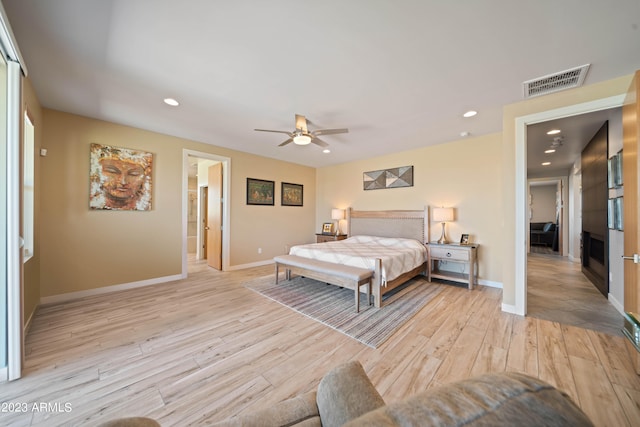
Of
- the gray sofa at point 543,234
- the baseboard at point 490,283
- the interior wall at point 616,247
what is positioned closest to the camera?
the interior wall at point 616,247

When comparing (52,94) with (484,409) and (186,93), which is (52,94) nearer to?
(186,93)

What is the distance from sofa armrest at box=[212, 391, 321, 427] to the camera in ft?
2.37

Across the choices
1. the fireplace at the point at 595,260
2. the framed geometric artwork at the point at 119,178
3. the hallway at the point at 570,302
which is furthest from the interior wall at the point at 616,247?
the framed geometric artwork at the point at 119,178

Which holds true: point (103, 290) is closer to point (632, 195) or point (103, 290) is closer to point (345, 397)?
point (345, 397)

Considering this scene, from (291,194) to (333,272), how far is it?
11.4 feet

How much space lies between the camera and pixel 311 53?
2041 mm

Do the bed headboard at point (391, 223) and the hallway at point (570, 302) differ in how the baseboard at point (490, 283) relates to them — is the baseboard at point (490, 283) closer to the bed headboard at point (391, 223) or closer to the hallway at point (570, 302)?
the hallway at point (570, 302)

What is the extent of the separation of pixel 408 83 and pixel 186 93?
2502 millimetres

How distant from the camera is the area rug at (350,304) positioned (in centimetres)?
246

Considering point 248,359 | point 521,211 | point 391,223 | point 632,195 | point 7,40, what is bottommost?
point 248,359

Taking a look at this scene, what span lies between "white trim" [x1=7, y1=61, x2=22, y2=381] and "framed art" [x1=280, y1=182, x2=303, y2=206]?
4.45 metres

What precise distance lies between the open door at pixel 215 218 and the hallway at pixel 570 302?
5.30m

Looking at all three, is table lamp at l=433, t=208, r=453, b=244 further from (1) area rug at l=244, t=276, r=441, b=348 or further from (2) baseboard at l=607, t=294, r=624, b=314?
Result: (2) baseboard at l=607, t=294, r=624, b=314

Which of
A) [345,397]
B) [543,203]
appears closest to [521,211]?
[345,397]
